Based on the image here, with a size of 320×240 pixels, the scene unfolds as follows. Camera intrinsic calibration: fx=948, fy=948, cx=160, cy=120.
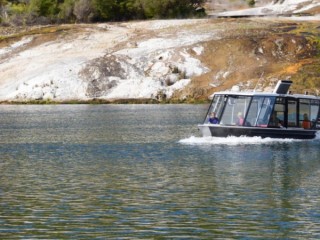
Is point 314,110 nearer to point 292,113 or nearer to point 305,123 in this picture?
point 305,123

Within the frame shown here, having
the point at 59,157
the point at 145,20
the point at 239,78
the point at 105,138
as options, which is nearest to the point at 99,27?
the point at 145,20

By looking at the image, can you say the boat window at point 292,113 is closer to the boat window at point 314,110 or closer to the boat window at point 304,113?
the boat window at point 304,113

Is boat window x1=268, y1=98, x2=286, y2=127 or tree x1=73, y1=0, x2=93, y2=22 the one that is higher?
boat window x1=268, y1=98, x2=286, y2=127

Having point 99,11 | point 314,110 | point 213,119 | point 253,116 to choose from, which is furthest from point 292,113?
point 99,11

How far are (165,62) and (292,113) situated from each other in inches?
2274

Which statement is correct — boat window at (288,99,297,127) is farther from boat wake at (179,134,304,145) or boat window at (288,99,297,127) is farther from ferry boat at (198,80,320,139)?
boat wake at (179,134,304,145)

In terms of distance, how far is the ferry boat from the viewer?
179ft

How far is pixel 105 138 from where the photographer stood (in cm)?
5762

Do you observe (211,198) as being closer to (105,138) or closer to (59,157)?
(59,157)

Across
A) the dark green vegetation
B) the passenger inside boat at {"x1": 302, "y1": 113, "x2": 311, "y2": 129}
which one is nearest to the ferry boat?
the passenger inside boat at {"x1": 302, "y1": 113, "x2": 311, "y2": 129}

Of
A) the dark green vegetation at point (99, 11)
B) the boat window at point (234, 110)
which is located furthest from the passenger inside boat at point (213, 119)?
the dark green vegetation at point (99, 11)

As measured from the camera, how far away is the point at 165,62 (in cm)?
11294

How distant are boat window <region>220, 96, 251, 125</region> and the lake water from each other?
153 cm

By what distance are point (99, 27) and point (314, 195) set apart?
101m
